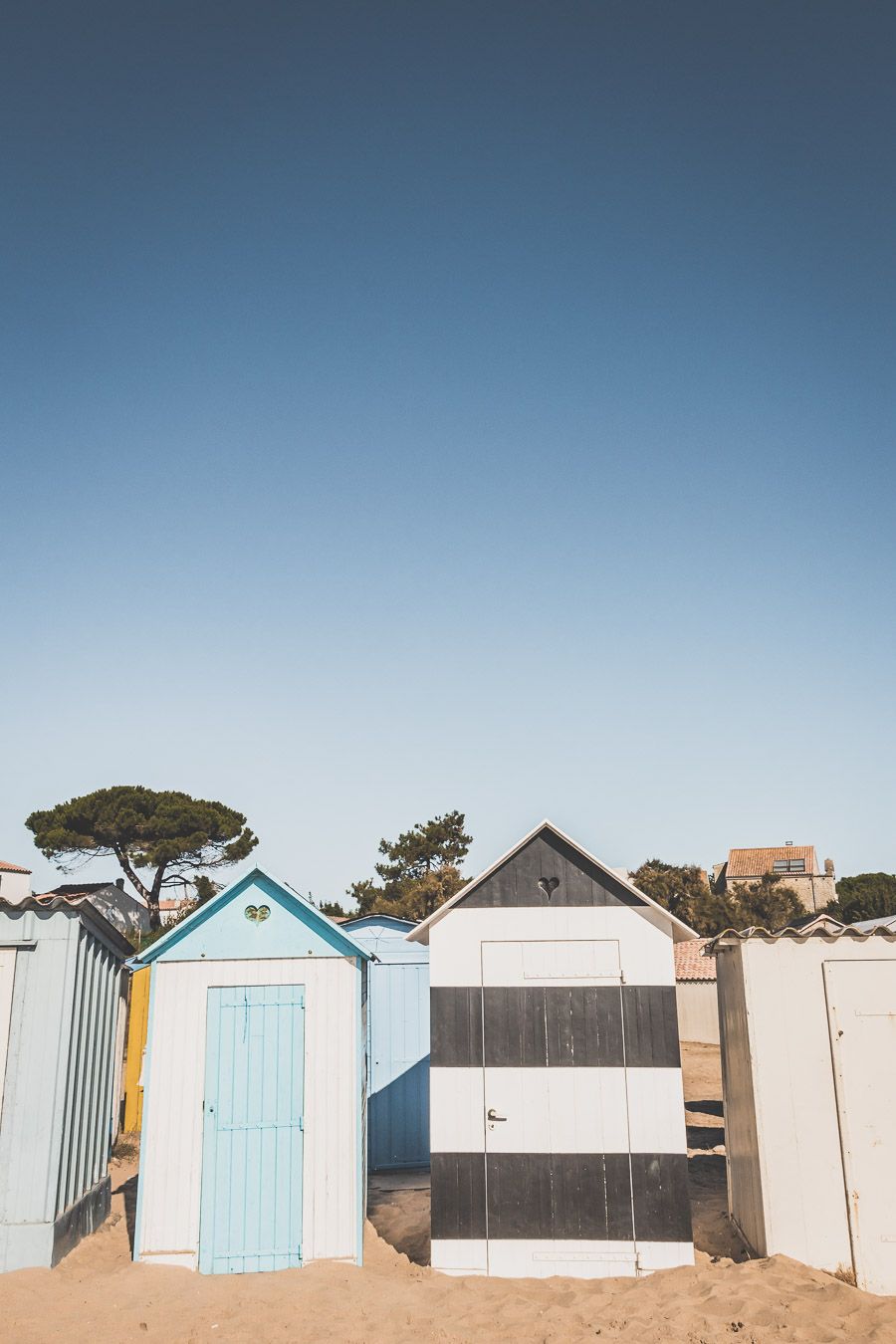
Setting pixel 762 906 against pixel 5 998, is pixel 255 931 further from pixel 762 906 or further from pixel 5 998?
pixel 762 906

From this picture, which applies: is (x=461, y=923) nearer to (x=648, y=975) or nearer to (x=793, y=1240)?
(x=648, y=975)

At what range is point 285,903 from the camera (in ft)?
32.3

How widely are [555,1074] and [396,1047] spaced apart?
543cm

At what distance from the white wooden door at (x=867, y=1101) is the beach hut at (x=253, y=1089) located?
4.80m

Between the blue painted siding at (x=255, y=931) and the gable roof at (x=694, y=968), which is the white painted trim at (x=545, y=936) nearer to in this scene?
the blue painted siding at (x=255, y=931)

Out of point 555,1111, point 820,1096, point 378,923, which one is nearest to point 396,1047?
point 378,923

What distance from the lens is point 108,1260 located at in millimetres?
9328

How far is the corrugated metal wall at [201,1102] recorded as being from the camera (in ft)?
29.9

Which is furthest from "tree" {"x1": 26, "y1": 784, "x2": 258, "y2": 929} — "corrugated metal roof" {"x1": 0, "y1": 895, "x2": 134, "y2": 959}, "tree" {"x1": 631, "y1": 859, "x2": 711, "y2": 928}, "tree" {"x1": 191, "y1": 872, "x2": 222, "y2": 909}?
"corrugated metal roof" {"x1": 0, "y1": 895, "x2": 134, "y2": 959}

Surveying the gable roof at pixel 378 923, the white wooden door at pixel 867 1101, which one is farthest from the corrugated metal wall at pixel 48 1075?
the white wooden door at pixel 867 1101

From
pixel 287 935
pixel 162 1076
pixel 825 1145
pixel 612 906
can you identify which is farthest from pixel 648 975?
pixel 162 1076

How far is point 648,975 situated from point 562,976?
0.90 m

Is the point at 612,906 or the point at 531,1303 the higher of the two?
the point at 612,906

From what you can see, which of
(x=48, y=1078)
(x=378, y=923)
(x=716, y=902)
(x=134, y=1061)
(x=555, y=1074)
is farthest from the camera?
(x=716, y=902)
